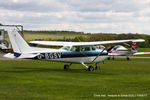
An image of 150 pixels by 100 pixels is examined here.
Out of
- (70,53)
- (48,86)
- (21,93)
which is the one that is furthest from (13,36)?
(21,93)

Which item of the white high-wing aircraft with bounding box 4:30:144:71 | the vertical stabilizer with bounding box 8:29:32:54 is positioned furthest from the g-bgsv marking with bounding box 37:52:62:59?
the vertical stabilizer with bounding box 8:29:32:54

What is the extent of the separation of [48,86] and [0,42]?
42.6 metres

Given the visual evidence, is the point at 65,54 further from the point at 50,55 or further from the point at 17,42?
the point at 17,42

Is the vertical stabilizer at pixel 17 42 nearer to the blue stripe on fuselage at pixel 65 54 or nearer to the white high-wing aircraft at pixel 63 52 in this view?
the white high-wing aircraft at pixel 63 52

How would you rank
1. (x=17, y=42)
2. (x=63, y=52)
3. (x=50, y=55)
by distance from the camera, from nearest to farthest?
1. (x=17, y=42)
2. (x=50, y=55)
3. (x=63, y=52)

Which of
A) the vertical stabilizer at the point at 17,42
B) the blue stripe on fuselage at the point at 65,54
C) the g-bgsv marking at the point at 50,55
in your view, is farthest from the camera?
the blue stripe on fuselage at the point at 65,54

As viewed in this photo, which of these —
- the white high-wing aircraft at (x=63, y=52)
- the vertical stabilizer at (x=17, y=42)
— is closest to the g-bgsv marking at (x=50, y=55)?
the white high-wing aircraft at (x=63, y=52)

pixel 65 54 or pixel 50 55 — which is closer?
pixel 50 55

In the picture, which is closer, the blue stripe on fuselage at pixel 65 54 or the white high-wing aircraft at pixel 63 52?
the white high-wing aircraft at pixel 63 52

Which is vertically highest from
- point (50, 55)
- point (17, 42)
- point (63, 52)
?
point (17, 42)

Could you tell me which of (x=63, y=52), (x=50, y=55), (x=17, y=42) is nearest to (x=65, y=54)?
(x=63, y=52)

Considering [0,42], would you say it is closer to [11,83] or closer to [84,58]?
[84,58]

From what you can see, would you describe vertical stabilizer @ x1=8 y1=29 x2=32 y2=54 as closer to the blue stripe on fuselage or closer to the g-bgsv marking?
the g-bgsv marking

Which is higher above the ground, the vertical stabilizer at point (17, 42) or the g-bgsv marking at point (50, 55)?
the vertical stabilizer at point (17, 42)
